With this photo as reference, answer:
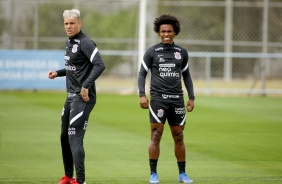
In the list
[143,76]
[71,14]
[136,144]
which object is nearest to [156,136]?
[143,76]

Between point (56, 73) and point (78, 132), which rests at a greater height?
point (56, 73)

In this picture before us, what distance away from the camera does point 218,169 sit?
Answer: 1182cm

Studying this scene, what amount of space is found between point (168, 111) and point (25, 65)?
60.6 feet

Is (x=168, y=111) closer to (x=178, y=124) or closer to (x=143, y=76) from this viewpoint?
(x=178, y=124)

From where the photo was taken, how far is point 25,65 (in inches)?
1115

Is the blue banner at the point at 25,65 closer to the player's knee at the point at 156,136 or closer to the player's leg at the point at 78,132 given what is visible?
the player's knee at the point at 156,136

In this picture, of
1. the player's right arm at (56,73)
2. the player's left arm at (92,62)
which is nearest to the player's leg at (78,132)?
the player's left arm at (92,62)

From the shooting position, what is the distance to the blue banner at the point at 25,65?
28.1 meters

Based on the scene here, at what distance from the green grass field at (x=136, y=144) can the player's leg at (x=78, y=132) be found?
95 centimetres

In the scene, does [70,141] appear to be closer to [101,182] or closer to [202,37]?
[101,182]

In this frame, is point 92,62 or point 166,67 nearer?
point 92,62

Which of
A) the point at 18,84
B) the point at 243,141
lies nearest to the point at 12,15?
the point at 18,84

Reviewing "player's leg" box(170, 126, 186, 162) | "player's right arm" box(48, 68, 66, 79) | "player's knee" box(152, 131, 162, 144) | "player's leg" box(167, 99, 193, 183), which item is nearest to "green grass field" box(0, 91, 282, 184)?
"player's leg" box(167, 99, 193, 183)

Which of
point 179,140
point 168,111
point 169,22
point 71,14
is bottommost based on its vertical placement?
point 179,140
